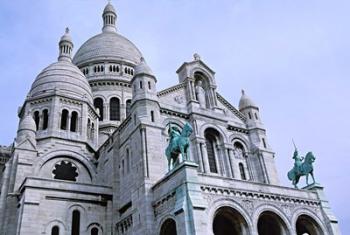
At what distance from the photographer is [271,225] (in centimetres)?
2580

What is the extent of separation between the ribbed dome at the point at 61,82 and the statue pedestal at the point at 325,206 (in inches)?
A: 890

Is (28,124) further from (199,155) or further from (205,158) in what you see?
(205,158)

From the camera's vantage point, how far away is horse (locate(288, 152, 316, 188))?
27703 millimetres

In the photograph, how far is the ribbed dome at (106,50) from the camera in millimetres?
50000

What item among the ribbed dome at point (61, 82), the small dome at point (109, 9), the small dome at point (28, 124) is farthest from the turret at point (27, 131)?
the small dome at point (109, 9)

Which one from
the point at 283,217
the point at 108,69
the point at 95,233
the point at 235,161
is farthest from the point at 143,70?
the point at 108,69

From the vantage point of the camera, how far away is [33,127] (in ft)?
105

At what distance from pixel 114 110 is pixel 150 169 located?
70.6 ft

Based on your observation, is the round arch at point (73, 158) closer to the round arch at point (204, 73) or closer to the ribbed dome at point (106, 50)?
the round arch at point (204, 73)

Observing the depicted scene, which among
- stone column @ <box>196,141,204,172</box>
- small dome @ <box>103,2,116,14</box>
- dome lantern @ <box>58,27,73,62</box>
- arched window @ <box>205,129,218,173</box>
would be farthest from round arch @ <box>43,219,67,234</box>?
small dome @ <box>103,2,116,14</box>

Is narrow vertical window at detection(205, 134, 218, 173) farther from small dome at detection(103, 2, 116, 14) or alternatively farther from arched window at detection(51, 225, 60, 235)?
small dome at detection(103, 2, 116, 14)

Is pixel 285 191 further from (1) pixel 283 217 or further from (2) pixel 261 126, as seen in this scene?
(2) pixel 261 126

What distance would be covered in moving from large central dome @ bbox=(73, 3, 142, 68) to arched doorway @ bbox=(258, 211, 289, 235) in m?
30.8

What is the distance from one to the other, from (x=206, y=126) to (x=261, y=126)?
6642mm
